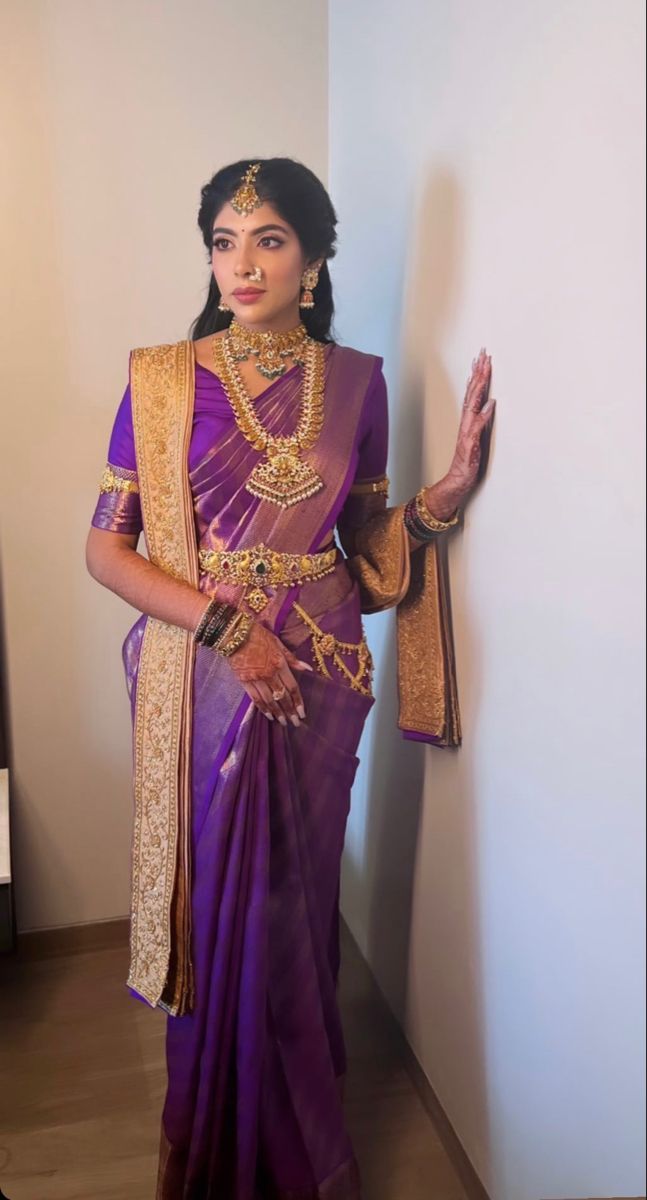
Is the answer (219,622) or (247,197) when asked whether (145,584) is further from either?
(247,197)

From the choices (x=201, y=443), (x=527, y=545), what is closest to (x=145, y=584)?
(x=201, y=443)

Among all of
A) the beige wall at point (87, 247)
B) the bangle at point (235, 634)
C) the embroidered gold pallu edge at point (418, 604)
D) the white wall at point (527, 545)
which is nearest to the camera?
the white wall at point (527, 545)

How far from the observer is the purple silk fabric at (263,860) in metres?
1.33

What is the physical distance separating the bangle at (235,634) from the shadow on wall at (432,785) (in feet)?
1.20

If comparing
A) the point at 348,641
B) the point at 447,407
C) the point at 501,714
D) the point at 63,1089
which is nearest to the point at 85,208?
the point at 447,407

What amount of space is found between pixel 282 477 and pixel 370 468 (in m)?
0.22

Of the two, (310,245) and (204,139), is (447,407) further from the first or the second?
(204,139)

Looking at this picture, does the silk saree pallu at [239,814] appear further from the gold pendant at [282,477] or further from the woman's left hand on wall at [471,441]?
the woman's left hand on wall at [471,441]

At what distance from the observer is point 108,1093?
1767 millimetres

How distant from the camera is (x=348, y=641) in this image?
143 cm

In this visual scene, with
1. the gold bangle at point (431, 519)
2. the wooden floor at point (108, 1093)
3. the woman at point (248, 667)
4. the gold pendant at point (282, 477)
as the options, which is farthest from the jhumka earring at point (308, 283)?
the wooden floor at point (108, 1093)

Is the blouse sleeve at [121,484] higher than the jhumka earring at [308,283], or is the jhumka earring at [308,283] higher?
the jhumka earring at [308,283]

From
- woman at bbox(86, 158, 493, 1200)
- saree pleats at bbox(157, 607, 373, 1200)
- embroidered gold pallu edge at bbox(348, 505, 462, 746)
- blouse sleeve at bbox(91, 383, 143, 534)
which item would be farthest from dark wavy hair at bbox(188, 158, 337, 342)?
saree pleats at bbox(157, 607, 373, 1200)

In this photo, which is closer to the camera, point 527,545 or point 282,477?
point 527,545
